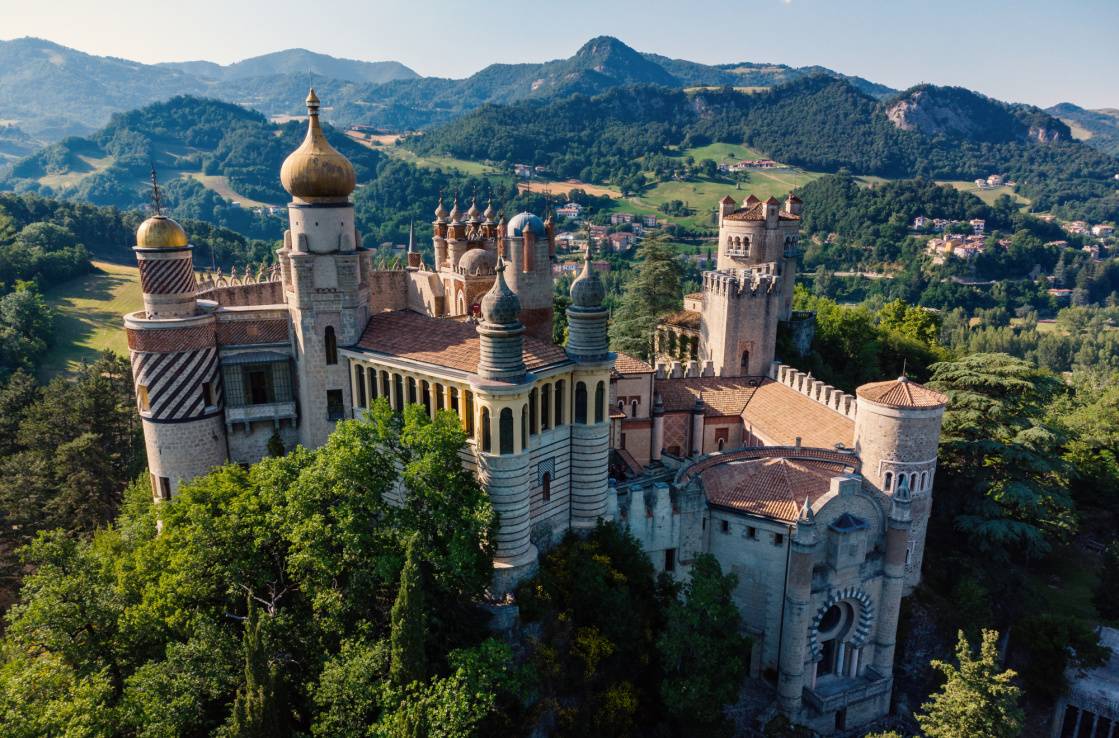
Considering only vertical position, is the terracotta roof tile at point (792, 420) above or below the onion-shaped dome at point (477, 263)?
below

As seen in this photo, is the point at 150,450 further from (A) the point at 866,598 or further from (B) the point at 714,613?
(A) the point at 866,598

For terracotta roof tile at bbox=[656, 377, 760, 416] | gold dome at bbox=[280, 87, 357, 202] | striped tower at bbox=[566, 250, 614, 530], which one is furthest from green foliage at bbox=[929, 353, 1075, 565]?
gold dome at bbox=[280, 87, 357, 202]

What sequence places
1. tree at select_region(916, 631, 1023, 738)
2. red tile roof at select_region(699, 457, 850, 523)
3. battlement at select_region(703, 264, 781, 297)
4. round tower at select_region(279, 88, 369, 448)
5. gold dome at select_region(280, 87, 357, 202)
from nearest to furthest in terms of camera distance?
tree at select_region(916, 631, 1023, 738), red tile roof at select_region(699, 457, 850, 523), gold dome at select_region(280, 87, 357, 202), round tower at select_region(279, 88, 369, 448), battlement at select_region(703, 264, 781, 297)

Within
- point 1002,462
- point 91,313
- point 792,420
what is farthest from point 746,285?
point 91,313

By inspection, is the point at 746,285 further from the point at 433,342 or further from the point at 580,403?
the point at 433,342

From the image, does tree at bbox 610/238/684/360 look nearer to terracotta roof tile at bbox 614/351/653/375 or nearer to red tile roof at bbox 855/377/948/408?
terracotta roof tile at bbox 614/351/653/375

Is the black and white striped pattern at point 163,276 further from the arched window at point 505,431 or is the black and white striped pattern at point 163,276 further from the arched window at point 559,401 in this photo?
the arched window at point 559,401

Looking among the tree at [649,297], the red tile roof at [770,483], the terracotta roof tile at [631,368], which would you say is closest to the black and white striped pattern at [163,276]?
the terracotta roof tile at [631,368]
